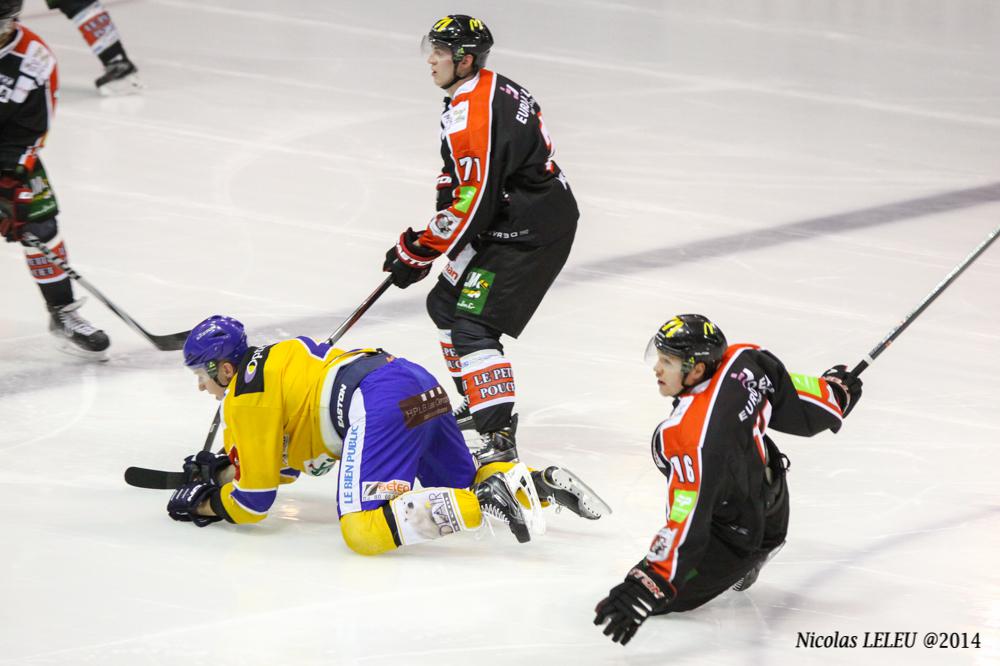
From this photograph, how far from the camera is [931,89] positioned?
29.6 feet

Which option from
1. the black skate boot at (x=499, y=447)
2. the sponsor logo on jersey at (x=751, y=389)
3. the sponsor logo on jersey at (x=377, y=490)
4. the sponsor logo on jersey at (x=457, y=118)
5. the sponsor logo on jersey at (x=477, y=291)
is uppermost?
the sponsor logo on jersey at (x=457, y=118)

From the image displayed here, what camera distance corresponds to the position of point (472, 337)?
435 centimetres

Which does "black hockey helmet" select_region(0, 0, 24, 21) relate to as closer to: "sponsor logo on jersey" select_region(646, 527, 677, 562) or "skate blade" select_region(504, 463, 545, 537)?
"skate blade" select_region(504, 463, 545, 537)

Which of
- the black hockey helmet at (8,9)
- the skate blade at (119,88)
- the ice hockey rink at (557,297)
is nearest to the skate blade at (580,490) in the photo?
the ice hockey rink at (557,297)

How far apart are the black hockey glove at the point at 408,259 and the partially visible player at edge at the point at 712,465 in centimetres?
120

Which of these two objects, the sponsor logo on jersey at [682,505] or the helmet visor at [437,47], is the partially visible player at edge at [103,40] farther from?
the sponsor logo on jersey at [682,505]

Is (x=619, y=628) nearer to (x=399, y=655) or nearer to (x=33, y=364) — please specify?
(x=399, y=655)

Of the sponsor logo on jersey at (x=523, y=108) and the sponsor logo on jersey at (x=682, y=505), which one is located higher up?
the sponsor logo on jersey at (x=523, y=108)

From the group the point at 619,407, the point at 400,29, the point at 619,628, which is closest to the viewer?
the point at 619,628

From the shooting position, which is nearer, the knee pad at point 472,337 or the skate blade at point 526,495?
the skate blade at point 526,495

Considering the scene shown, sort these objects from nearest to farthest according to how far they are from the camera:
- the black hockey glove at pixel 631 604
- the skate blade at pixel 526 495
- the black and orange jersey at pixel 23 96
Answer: the black hockey glove at pixel 631 604, the skate blade at pixel 526 495, the black and orange jersey at pixel 23 96

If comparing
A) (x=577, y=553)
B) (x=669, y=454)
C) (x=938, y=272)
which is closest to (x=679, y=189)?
(x=938, y=272)

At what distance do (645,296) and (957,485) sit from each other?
5.93 ft

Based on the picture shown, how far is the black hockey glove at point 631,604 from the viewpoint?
3.17 metres
